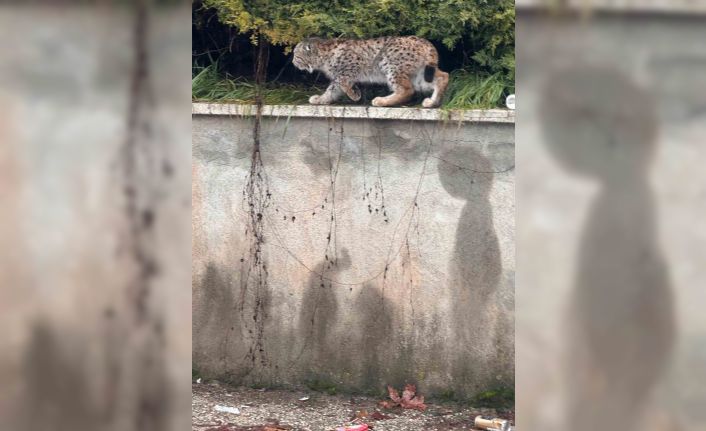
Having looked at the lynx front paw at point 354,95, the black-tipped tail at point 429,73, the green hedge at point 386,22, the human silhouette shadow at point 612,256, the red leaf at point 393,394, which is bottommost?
the red leaf at point 393,394

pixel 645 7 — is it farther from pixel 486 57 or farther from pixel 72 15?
pixel 486 57

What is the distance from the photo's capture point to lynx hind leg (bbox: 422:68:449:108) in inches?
222

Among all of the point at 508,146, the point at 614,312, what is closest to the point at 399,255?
the point at 508,146

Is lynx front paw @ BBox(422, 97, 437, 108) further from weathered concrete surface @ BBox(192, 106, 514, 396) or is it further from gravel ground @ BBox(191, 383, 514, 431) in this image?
gravel ground @ BBox(191, 383, 514, 431)

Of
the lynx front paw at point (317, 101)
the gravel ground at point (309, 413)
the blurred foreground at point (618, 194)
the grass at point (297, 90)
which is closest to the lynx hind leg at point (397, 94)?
the grass at point (297, 90)

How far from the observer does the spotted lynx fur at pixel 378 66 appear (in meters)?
5.66

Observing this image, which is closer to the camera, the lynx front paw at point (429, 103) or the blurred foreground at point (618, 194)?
the blurred foreground at point (618, 194)

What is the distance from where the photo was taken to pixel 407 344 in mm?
5766

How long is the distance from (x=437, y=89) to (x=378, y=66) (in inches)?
17.1

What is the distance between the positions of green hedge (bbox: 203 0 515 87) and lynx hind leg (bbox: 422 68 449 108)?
0.20 m

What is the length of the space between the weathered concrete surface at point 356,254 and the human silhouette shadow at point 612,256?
12.4 feet

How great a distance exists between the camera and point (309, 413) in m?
5.61

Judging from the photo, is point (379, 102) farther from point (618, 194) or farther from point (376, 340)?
point (618, 194)

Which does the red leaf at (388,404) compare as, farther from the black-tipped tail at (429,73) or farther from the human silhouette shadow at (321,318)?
the black-tipped tail at (429,73)
